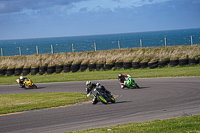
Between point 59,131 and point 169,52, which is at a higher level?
point 169,52

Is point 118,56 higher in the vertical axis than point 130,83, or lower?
higher

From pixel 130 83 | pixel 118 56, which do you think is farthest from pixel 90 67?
pixel 130 83

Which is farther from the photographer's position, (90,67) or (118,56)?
(118,56)

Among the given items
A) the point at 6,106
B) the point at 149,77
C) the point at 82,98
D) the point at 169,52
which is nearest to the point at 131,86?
the point at 82,98

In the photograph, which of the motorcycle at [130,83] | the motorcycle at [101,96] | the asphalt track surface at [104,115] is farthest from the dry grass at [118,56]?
the motorcycle at [101,96]

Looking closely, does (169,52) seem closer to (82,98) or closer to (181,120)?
(82,98)

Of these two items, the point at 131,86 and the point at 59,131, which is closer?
the point at 59,131

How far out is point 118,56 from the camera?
34.8m

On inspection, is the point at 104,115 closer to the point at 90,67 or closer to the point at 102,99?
the point at 102,99

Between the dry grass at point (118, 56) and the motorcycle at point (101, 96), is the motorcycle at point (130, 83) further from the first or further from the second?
the dry grass at point (118, 56)

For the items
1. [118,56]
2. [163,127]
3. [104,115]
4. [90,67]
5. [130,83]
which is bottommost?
[104,115]

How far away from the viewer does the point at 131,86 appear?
2022 cm

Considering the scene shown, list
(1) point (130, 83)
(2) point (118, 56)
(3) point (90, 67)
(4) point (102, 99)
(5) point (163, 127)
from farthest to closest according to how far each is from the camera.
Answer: (2) point (118, 56) → (3) point (90, 67) → (1) point (130, 83) → (4) point (102, 99) → (5) point (163, 127)

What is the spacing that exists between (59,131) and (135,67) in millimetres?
22778
